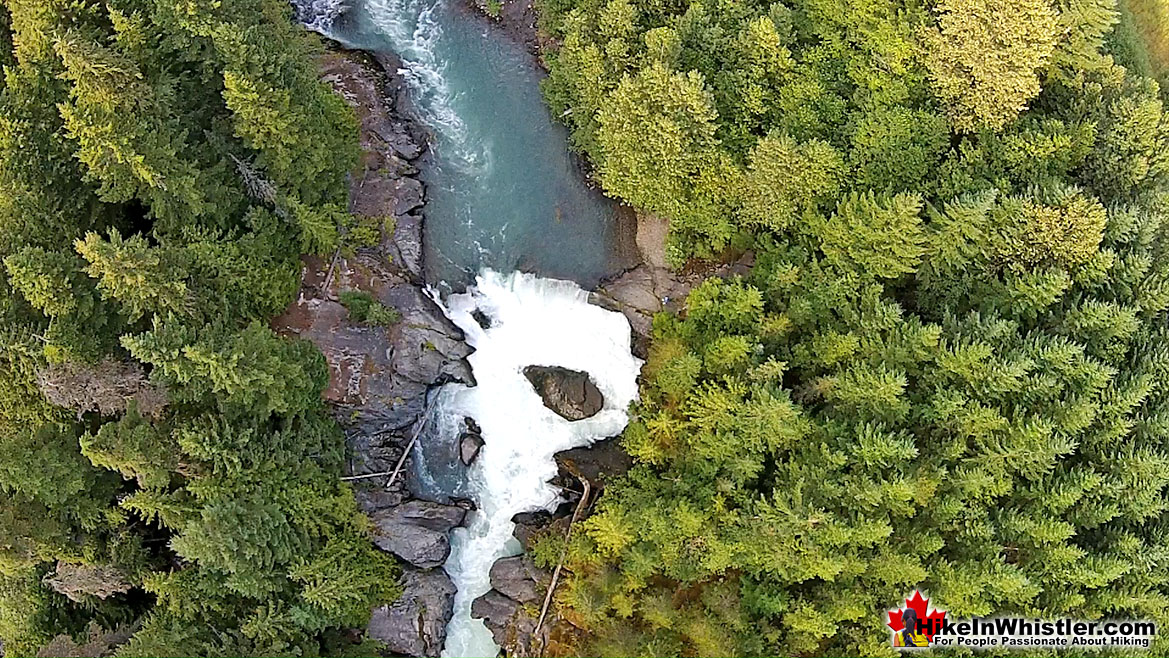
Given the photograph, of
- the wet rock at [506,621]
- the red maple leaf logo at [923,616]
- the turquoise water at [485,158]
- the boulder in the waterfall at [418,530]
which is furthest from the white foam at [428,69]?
the red maple leaf logo at [923,616]

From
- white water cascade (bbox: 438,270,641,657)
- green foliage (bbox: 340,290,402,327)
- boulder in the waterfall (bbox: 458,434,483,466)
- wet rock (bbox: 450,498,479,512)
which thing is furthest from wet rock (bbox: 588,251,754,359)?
wet rock (bbox: 450,498,479,512)

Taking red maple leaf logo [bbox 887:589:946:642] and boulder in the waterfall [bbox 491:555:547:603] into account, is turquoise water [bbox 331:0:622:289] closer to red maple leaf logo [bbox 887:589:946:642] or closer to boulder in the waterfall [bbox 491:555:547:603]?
boulder in the waterfall [bbox 491:555:547:603]

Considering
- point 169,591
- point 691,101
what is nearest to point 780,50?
point 691,101

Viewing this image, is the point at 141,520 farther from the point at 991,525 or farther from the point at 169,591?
the point at 991,525

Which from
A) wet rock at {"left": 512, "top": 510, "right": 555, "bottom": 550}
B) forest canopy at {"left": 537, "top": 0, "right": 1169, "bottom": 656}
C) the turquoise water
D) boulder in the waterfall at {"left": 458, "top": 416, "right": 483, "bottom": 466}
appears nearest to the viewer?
forest canopy at {"left": 537, "top": 0, "right": 1169, "bottom": 656}

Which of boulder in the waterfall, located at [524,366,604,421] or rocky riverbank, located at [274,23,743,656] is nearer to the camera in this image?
rocky riverbank, located at [274,23,743,656]
